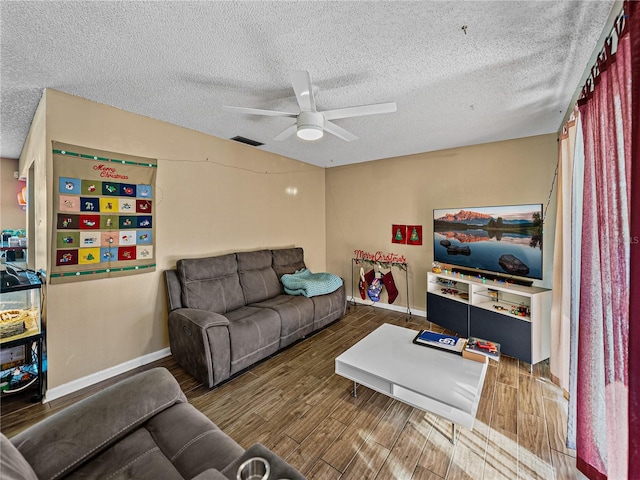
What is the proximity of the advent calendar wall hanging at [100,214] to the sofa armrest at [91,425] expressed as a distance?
1535mm

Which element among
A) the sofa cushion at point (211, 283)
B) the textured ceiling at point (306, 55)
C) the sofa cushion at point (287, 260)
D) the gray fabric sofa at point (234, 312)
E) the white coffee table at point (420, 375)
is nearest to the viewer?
the textured ceiling at point (306, 55)

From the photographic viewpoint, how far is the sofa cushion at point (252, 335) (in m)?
2.52

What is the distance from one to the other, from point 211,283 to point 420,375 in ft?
7.45

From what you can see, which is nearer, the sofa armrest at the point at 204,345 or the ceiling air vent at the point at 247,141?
the sofa armrest at the point at 204,345

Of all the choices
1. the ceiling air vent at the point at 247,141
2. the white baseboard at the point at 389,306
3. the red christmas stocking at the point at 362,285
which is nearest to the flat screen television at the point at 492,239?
the white baseboard at the point at 389,306

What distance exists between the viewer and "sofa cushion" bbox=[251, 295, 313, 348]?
301 centimetres

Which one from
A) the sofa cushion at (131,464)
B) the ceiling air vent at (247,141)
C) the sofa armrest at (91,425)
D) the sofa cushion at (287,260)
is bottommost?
the sofa cushion at (131,464)

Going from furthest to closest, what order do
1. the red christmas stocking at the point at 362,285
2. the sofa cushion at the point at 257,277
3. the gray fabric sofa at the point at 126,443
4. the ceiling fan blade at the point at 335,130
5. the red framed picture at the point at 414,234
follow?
1. the red christmas stocking at the point at 362,285
2. the red framed picture at the point at 414,234
3. the sofa cushion at the point at 257,277
4. the ceiling fan blade at the point at 335,130
5. the gray fabric sofa at the point at 126,443

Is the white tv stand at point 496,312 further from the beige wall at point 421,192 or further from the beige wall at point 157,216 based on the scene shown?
the beige wall at point 157,216

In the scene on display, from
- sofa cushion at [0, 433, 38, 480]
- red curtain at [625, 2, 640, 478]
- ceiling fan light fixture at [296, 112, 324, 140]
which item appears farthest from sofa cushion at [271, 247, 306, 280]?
red curtain at [625, 2, 640, 478]

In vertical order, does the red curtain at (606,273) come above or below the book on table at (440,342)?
above

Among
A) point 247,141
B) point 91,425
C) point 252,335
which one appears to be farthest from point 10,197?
point 91,425

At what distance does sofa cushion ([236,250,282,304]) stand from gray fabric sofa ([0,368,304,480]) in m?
1.97

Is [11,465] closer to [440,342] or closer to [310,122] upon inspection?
[310,122]
